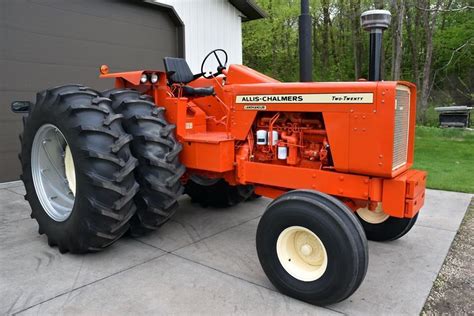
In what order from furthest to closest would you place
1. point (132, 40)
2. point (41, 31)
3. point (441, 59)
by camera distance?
point (441, 59), point (132, 40), point (41, 31)

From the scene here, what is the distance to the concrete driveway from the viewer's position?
2729 mm

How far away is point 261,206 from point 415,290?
2.43 meters

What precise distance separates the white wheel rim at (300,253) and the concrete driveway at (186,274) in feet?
0.67

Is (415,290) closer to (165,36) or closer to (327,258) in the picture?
(327,258)

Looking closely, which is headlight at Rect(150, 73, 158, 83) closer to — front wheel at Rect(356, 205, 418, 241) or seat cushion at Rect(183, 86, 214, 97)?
seat cushion at Rect(183, 86, 214, 97)

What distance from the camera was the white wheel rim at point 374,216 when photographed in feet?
12.5

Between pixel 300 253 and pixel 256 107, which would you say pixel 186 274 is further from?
pixel 256 107

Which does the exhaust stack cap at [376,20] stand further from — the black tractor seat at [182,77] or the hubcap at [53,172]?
the hubcap at [53,172]

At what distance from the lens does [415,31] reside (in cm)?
1783

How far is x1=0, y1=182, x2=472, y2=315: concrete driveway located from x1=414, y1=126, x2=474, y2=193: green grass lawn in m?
1.95

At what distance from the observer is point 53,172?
4.15 meters

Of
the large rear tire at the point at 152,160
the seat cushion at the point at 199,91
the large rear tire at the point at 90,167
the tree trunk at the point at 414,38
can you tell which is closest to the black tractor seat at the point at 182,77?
the seat cushion at the point at 199,91

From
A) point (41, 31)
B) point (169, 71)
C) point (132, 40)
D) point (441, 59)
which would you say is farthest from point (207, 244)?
point (441, 59)

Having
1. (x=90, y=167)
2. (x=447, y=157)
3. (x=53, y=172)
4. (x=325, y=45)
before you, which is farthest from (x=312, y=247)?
(x=325, y=45)
